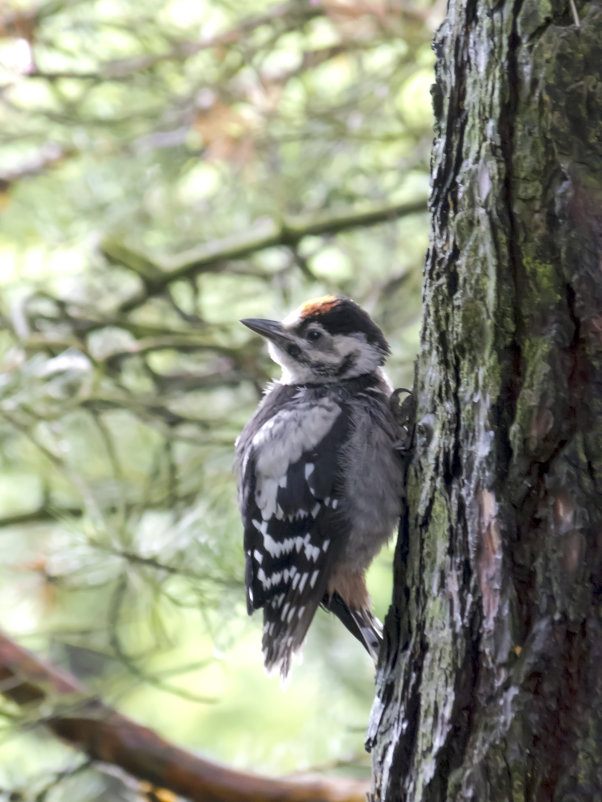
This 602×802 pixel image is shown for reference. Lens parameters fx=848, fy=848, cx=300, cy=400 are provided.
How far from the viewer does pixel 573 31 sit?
4.62 ft

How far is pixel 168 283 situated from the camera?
11.5 ft

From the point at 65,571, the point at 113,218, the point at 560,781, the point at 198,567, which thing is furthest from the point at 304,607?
the point at 113,218

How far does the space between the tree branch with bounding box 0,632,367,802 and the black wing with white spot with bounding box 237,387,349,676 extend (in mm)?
490

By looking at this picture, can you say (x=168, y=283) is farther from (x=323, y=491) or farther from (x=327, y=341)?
(x=323, y=491)

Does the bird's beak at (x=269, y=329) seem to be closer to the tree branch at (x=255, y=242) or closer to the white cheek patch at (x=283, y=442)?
the white cheek patch at (x=283, y=442)

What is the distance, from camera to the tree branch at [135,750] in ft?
8.77

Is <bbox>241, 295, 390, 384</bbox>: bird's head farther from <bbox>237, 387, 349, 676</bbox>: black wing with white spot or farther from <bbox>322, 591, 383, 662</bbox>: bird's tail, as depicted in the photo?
<bbox>322, 591, 383, 662</bbox>: bird's tail

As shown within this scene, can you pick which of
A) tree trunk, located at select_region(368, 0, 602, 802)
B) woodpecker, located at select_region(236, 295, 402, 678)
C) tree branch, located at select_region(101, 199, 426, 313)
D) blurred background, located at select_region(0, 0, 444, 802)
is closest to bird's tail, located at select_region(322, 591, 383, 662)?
woodpecker, located at select_region(236, 295, 402, 678)

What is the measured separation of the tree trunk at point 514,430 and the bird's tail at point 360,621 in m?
0.94

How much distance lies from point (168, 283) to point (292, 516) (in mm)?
1482

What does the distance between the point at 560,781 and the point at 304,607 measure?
1192mm

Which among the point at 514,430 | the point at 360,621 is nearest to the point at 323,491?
the point at 360,621

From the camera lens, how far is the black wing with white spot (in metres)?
2.37

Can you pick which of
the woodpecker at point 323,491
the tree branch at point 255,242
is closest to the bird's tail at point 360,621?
the woodpecker at point 323,491
